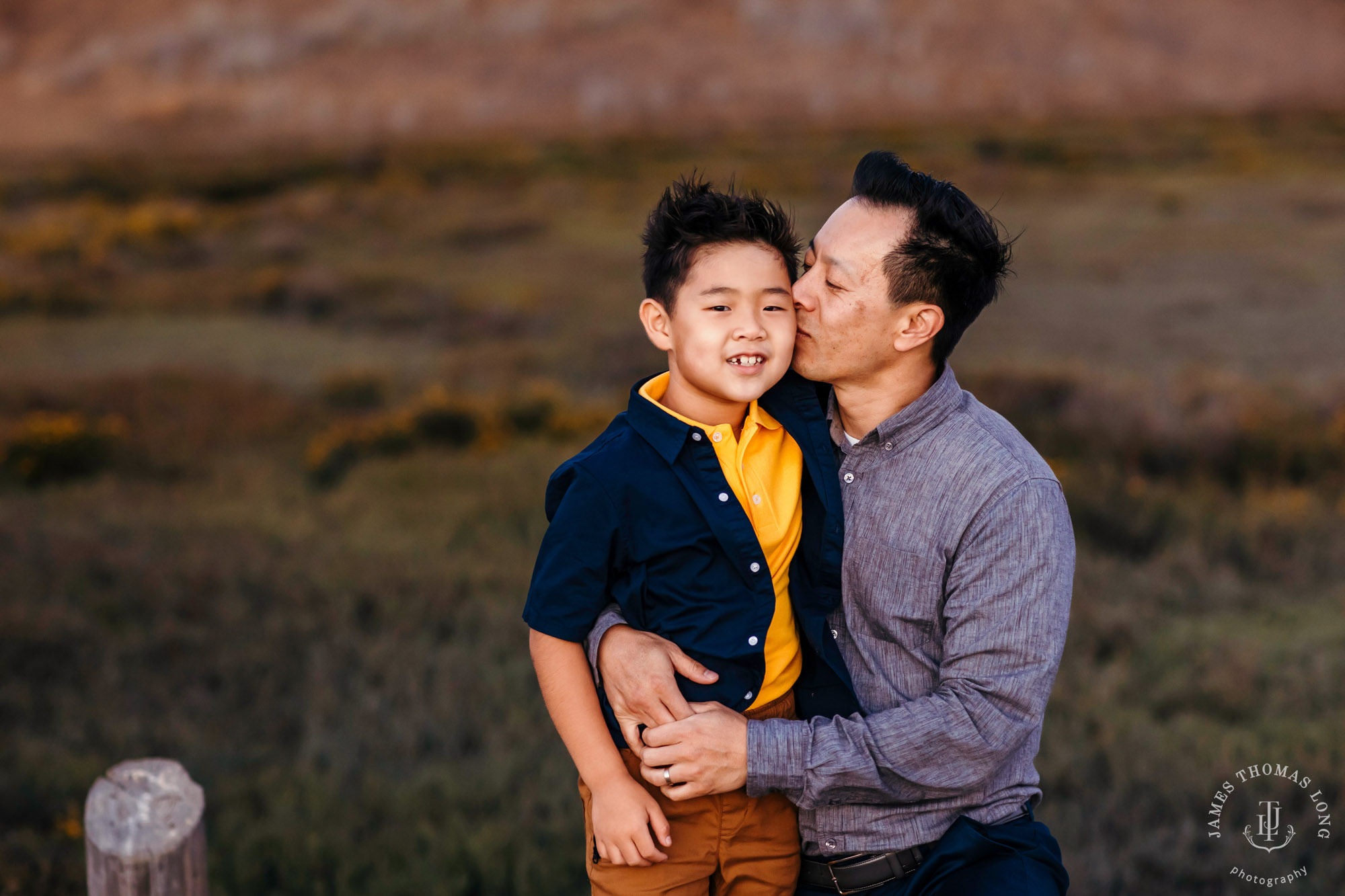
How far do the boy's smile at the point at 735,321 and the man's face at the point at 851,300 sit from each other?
84mm

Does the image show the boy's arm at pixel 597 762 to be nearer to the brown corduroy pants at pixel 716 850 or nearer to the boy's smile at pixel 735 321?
the brown corduroy pants at pixel 716 850

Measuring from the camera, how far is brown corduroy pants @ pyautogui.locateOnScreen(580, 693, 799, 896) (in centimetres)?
208

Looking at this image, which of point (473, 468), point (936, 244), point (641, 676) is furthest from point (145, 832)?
point (473, 468)

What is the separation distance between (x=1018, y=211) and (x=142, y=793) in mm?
12736

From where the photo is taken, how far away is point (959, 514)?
2.13 metres

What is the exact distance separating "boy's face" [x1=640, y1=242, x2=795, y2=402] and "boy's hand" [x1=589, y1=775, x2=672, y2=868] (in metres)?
0.82

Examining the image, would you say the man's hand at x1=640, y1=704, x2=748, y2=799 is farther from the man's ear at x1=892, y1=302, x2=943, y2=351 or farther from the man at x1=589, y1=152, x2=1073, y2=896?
the man's ear at x1=892, y1=302, x2=943, y2=351

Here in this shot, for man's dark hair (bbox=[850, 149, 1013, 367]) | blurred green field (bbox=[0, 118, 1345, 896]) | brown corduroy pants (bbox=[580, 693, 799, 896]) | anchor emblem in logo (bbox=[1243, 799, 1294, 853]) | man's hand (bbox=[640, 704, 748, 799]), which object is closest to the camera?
man's hand (bbox=[640, 704, 748, 799])

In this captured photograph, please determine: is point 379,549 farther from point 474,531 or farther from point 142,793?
point 142,793

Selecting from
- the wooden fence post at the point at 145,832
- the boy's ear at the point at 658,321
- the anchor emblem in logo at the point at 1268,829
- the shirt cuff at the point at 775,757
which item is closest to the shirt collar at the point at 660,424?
the boy's ear at the point at 658,321

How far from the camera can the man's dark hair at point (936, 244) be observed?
7.32 feet

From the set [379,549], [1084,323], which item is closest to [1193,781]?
[379,549]

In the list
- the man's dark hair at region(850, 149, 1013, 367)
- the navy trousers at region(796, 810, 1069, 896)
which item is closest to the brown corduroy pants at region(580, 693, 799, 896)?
the navy trousers at region(796, 810, 1069, 896)

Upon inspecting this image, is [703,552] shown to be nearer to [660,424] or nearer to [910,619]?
[660,424]
